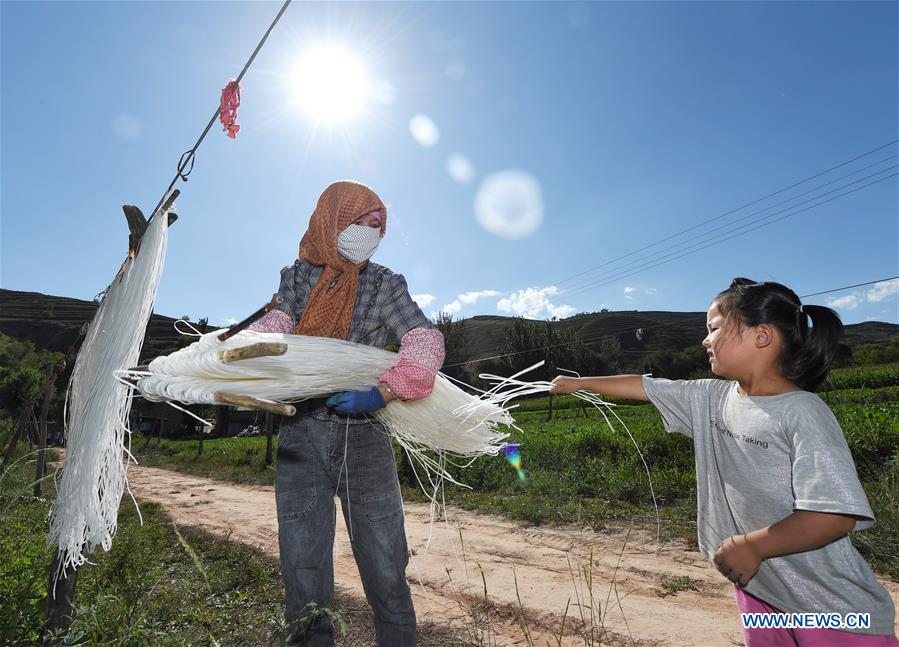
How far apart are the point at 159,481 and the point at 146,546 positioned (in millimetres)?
9343

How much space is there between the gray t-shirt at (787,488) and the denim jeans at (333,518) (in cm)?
124

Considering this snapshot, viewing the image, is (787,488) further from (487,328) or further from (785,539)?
(487,328)

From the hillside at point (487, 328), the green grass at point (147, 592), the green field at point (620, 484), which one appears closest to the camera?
the green grass at point (147, 592)

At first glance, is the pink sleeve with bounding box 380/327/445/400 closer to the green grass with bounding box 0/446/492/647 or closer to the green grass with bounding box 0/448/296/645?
the green grass with bounding box 0/446/492/647

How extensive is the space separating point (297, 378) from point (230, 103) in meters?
1.29

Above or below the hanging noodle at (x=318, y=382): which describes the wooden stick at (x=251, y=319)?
above

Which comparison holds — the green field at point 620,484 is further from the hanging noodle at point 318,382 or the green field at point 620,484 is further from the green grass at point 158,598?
the green grass at point 158,598

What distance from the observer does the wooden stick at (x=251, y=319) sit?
1467 mm

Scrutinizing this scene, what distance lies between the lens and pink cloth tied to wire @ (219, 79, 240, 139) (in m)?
2.05

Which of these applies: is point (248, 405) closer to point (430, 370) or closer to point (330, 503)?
point (430, 370)

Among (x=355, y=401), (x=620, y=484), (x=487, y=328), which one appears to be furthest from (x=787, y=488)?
(x=487, y=328)

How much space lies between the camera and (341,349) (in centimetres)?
179

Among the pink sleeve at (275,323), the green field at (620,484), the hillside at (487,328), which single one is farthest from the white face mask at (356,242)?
the hillside at (487,328)
